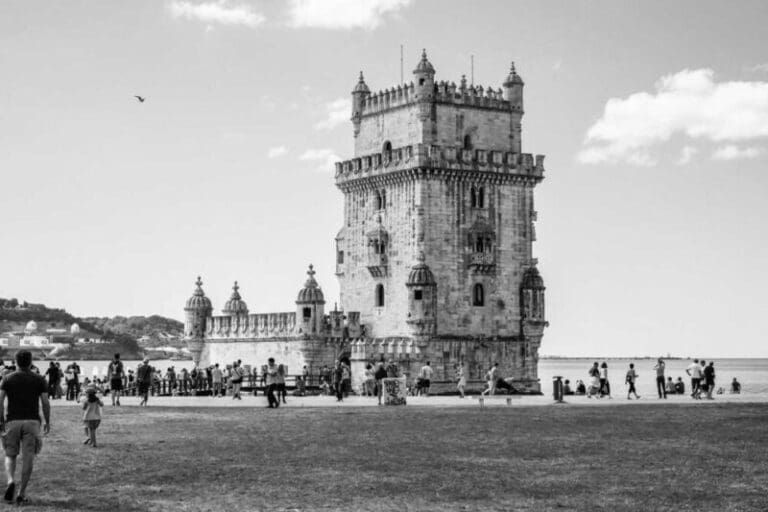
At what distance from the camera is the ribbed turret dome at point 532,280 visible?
77500 mm

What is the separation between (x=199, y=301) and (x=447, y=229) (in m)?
23.1

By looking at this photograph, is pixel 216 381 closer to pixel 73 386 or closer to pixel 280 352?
pixel 73 386

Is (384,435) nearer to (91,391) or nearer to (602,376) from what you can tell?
(91,391)

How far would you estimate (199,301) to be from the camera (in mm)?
90688

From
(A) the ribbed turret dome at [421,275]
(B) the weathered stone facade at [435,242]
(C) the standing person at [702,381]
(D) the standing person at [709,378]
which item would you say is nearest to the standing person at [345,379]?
(B) the weathered stone facade at [435,242]

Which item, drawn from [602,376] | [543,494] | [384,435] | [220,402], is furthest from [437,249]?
[543,494]

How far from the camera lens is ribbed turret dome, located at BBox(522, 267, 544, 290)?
77500 mm

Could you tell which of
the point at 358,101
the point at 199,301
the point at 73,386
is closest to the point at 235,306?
the point at 199,301

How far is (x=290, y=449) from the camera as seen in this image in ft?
101

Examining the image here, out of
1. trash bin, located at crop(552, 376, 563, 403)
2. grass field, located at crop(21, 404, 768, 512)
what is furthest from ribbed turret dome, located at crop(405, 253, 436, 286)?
grass field, located at crop(21, 404, 768, 512)

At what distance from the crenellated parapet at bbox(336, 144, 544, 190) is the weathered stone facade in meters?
0.08

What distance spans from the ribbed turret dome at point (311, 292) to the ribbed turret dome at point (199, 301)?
14.0 m

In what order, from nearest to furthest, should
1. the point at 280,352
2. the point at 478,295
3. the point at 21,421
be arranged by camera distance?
the point at 21,421
the point at 478,295
the point at 280,352

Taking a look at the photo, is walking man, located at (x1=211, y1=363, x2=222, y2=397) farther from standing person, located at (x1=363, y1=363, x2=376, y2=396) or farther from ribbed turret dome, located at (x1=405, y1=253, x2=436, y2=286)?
ribbed turret dome, located at (x1=405, y1=253, x2=436, y2=286)
